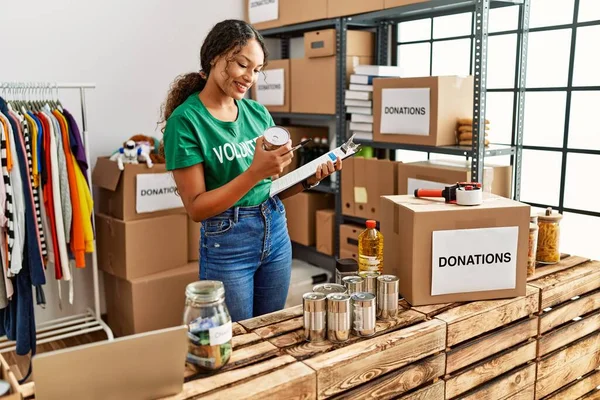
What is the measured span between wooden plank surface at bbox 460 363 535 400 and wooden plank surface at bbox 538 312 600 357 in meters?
0.08

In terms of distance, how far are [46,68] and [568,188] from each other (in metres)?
2.81

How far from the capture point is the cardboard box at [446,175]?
2570 millimetres

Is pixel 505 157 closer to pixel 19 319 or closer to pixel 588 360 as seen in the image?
pixel 588 360

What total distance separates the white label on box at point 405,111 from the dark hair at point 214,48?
43.0 inches

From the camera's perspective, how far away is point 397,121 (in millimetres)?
2842

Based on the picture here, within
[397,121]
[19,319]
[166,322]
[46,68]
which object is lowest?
[166,322]

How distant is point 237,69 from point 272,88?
2038mm

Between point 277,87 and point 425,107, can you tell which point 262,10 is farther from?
point 425,107

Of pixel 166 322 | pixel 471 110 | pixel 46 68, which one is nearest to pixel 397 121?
pixel 471 110

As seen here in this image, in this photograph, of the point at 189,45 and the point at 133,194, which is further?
the point at 189,45

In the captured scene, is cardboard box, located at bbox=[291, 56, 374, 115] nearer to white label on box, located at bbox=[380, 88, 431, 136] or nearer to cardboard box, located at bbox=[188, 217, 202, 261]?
white label on box, located at bbox=[380, 88, 431, 136]

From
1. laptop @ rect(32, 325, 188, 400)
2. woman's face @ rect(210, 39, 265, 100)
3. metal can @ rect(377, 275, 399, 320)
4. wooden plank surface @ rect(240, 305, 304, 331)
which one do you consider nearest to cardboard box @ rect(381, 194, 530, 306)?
metal can @ rect(377, 275, 399, 320)

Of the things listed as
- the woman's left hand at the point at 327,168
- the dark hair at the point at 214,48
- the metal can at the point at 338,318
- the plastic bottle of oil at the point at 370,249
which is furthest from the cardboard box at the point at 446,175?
the metal can at the point at 338,318

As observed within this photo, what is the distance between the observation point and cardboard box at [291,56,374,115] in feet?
10.7
